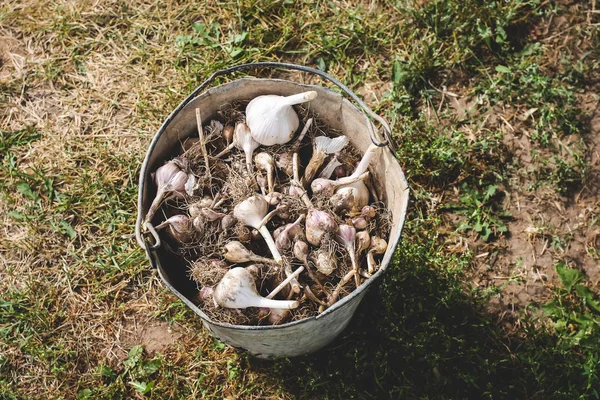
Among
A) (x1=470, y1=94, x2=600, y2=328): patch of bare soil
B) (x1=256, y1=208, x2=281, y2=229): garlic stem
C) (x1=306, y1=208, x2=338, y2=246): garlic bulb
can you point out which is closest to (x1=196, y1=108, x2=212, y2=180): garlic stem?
(x1=256, y1=208, x2=281, y2=229): garlic stem

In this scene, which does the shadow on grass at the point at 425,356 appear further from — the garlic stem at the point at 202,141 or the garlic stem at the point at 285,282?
the garlic stem at the point at 202,141

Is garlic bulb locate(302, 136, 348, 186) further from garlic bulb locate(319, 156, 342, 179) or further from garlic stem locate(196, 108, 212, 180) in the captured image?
garlic stem locate(196, 108, 212, 180)

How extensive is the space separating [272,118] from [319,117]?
225 millimetres

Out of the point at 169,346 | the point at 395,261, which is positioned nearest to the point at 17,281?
the point at 169,346

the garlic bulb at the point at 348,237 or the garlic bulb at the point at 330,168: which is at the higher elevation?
the garlic bulb at the point at 330,168

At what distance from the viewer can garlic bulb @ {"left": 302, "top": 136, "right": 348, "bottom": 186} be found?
185 cm

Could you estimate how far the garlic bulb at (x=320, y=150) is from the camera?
185cm

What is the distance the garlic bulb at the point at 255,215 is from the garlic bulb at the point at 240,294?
14 centimetres

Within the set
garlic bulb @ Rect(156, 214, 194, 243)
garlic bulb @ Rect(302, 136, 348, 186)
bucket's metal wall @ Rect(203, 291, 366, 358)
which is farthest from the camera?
garlic bulb @ Rect(302, 136, 348, 186)

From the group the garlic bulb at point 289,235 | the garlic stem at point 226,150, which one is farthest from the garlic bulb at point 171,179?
the garlic bulb at point 289,235

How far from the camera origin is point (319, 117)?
6.40ft

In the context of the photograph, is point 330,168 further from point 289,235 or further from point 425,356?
point 425,356

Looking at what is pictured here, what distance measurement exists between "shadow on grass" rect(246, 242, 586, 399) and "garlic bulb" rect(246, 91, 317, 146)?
0.71m

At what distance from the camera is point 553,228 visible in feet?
7.56
